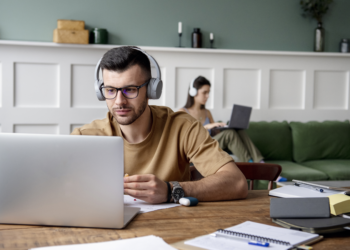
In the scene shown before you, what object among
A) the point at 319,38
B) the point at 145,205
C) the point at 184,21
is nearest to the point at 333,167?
the point at 319,38

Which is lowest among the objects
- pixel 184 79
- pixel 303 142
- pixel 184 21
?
pixel 303 142

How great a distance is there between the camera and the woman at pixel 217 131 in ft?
12.1

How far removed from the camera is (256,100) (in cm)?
422

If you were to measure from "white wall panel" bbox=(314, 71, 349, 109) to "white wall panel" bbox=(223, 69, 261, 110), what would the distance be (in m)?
0.71

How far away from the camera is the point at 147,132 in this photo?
1.64m

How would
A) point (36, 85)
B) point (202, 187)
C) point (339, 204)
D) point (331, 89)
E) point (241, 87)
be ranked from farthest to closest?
point (331, 89)
point (241, 87)
point (36, 85)
point (202, 187)
point (339, 204)

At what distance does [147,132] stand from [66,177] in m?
0.68

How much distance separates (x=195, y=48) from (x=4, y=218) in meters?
3.17

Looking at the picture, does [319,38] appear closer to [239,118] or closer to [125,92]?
[239,118]

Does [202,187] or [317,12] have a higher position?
[317,12]

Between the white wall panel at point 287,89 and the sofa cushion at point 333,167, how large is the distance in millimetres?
714

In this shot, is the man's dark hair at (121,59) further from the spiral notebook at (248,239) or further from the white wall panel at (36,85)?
the white wall panel at (36,85)

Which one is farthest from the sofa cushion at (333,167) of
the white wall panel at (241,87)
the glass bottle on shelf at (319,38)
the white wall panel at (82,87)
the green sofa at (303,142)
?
the white wall panel at (82,87)

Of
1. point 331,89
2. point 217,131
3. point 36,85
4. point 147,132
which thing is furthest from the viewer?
point 331,89
